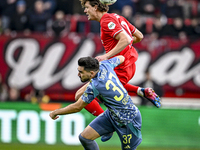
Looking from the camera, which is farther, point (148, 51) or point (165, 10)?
point (165, 10)

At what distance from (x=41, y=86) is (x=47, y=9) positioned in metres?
2.98

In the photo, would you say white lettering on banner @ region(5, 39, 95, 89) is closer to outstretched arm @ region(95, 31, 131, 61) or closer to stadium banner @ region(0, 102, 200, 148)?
stadium banner @ region(0, 102, 200, 148)

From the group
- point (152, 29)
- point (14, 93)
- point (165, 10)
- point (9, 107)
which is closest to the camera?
point (9, 107)

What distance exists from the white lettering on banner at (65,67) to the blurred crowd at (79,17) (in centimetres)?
59

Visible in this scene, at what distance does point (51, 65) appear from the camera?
12930 millimetres

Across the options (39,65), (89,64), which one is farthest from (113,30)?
(39,65)

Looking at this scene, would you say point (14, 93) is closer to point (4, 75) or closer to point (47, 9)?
point (4, 75)

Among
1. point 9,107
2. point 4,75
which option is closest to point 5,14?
point 4,75

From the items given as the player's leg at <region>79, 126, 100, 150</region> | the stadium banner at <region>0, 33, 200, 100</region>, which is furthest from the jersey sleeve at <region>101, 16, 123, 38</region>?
the stadium banner at <region>0, 33, 200, 100</region>

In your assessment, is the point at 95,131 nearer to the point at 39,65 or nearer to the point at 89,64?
the point at 89,64

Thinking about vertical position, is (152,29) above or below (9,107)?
above

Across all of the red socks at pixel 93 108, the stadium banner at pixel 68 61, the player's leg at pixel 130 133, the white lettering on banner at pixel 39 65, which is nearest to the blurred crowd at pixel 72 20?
the stadium banner at pixel 68 61

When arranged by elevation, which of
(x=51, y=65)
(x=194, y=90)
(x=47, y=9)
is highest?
(x=47, y=9)

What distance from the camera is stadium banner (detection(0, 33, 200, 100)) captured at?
1282cm
